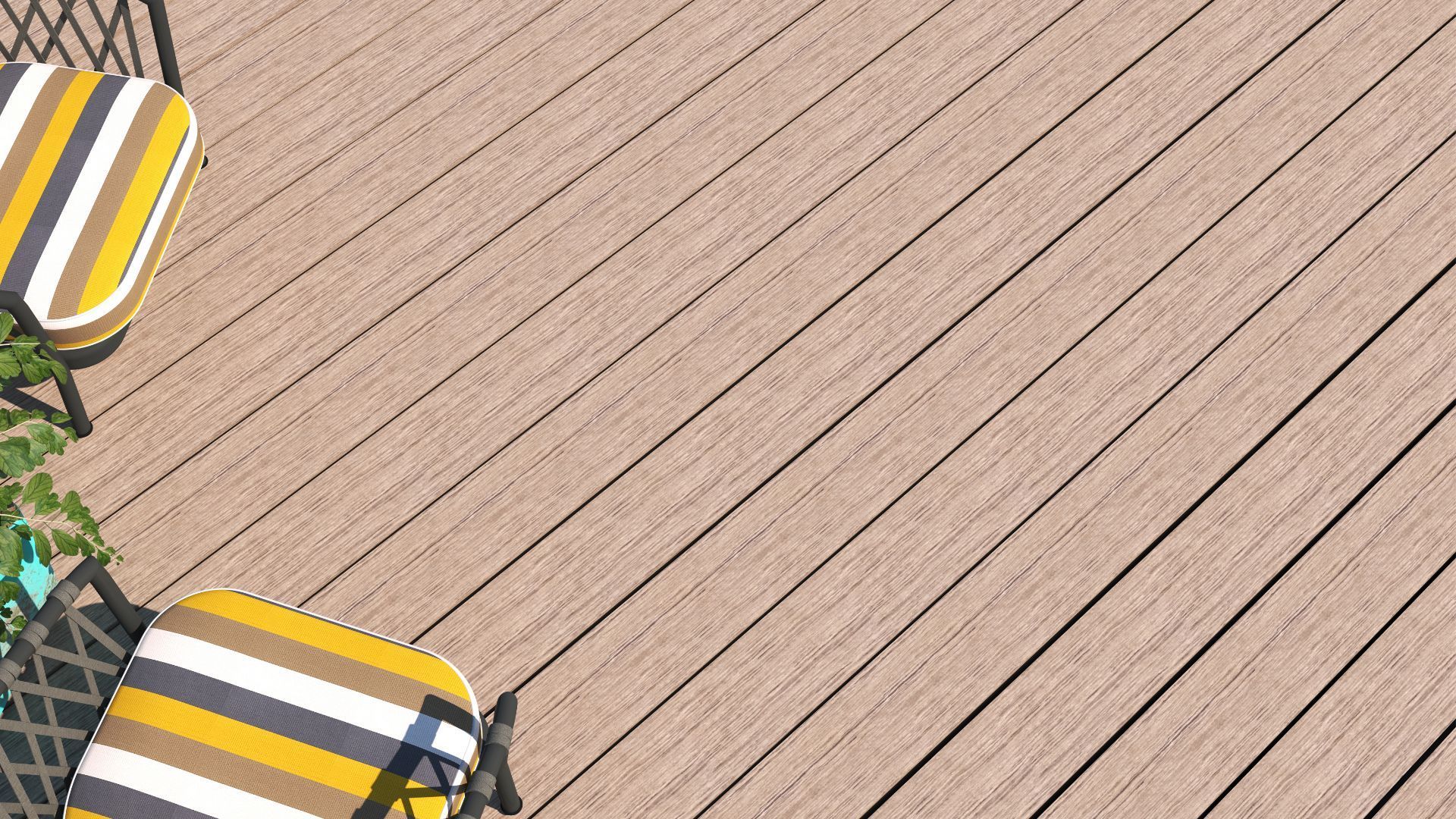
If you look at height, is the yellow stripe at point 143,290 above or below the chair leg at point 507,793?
above

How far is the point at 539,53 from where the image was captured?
269 cm

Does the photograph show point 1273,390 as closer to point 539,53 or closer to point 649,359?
point 649,359

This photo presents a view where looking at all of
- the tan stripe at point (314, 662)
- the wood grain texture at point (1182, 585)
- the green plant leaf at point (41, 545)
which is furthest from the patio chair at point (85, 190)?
the wood grain texture at point (1182, 585)

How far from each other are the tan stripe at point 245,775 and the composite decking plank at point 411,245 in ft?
2.35

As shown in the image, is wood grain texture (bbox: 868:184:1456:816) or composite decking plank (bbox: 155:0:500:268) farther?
composite decking plank (bbox: 155:0:500:268)

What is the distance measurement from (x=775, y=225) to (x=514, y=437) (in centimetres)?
70

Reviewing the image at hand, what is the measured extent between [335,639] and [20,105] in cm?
121

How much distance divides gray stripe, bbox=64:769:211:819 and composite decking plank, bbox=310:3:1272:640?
563 millimetres

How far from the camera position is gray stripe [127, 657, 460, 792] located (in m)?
1.58

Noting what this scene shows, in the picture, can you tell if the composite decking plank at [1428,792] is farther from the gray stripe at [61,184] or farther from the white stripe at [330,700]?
the gray stripe at [61,184]

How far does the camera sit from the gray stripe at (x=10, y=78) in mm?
2146

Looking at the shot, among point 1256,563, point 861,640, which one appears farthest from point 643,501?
point 1256,563

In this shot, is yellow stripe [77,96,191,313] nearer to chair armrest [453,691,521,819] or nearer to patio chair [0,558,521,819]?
patio chair [0,558,521,819]

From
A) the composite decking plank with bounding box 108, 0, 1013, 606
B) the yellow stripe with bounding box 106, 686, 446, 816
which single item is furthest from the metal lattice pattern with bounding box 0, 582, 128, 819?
the composite decking plank with bounding box 108, 0, 1013, 606
